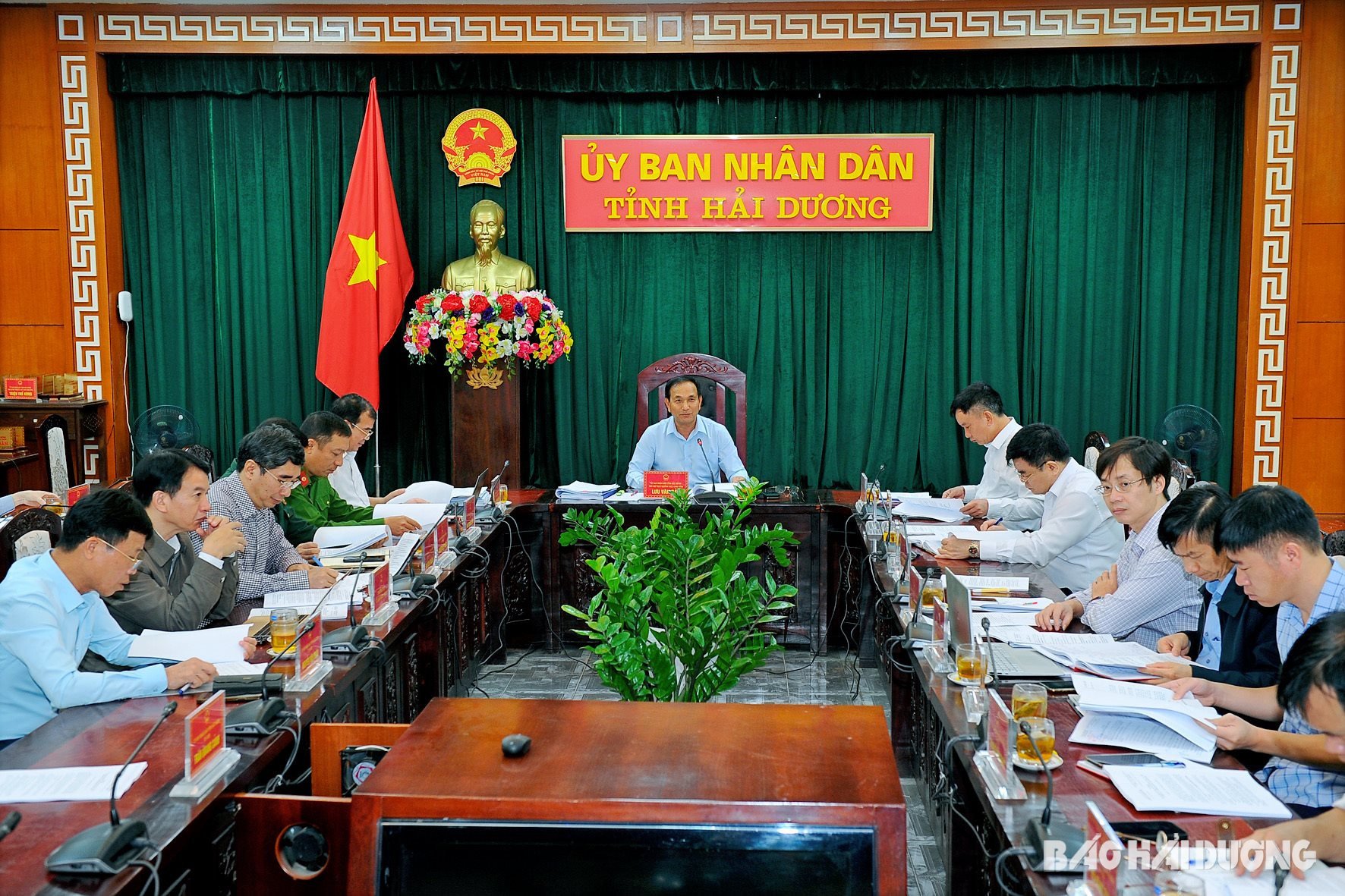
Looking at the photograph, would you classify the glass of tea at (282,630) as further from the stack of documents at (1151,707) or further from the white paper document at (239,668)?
the stack of documents at (1151,707)

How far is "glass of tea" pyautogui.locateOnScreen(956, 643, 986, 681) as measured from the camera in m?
2.14

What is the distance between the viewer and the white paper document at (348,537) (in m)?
3.38

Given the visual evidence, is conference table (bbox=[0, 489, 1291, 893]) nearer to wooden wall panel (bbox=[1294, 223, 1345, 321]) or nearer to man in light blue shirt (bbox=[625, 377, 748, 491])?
man in light blue shirt (bbox=[625, 377, 748, 491])

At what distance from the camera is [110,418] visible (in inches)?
221

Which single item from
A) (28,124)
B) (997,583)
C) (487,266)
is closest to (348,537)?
(997,583)

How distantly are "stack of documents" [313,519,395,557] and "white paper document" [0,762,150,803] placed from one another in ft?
5.47

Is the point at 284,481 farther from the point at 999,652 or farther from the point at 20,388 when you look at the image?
the point at 20,388

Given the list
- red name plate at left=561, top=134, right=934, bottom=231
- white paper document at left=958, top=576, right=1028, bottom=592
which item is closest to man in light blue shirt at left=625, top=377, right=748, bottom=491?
red name plate at left=561, top=134, right=934, bottom=231

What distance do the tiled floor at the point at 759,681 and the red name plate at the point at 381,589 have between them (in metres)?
1.21

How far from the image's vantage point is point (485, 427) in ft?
16.5

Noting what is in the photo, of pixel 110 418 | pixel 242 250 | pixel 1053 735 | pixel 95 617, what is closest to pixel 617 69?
pixel 242 250

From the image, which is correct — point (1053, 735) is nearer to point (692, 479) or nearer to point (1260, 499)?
point (1260, 499)

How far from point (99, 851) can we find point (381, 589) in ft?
4.41

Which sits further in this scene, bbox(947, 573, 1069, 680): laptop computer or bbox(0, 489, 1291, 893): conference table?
bbox(947, 573, 1069, 680): laptop computer
